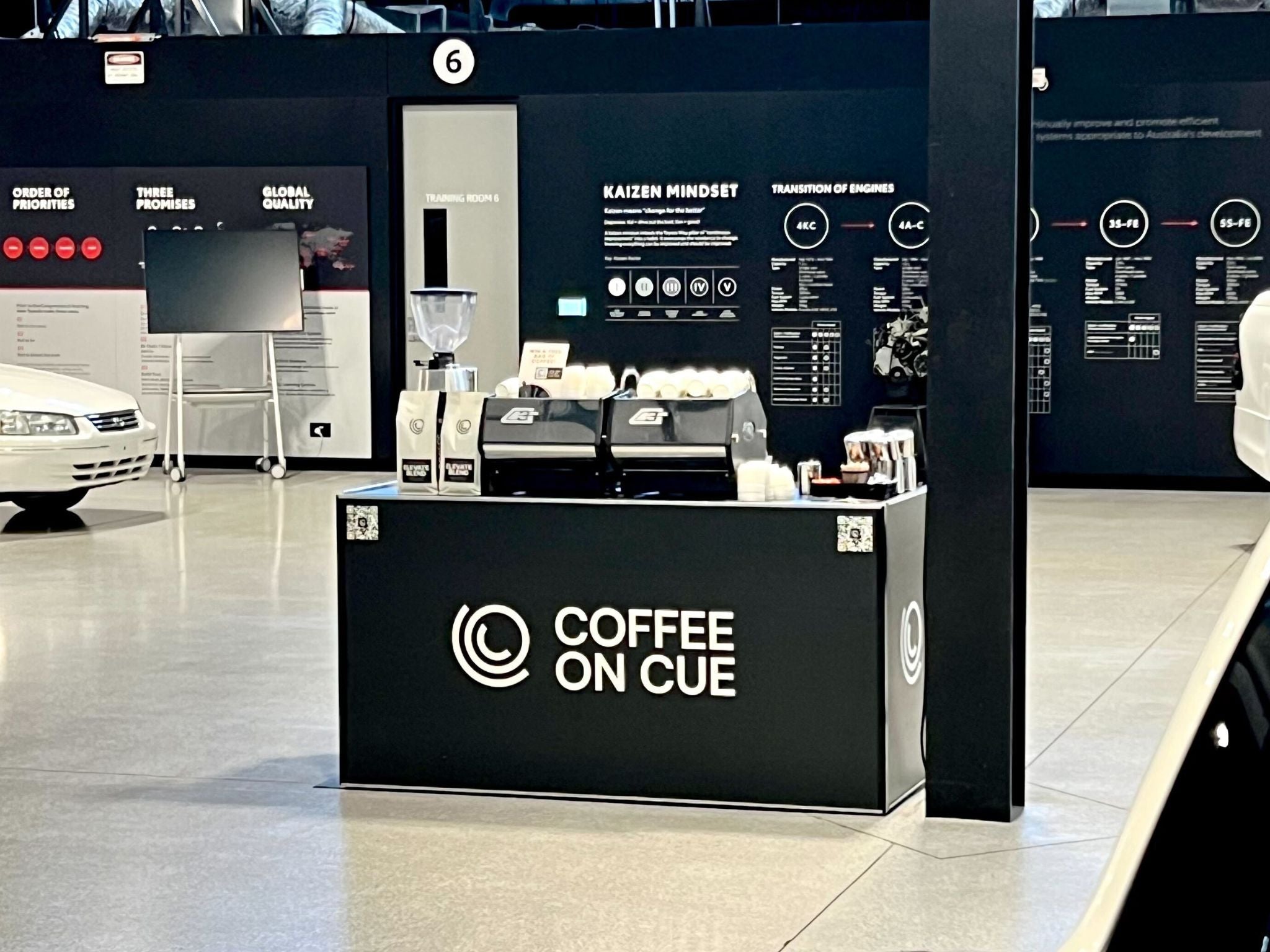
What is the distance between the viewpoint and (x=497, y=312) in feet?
44.4

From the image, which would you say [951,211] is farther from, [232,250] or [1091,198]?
[232,250]

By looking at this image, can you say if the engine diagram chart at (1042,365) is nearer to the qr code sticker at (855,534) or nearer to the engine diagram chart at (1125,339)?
the engine diagram chart at (1125,339)

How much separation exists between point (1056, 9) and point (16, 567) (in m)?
7.94

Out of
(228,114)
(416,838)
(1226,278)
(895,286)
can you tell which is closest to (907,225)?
(895,286)

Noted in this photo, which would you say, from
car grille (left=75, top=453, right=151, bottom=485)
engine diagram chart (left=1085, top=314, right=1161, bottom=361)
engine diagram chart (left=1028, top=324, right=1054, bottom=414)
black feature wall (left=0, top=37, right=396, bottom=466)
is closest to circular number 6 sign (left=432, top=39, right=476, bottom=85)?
black feature wall (left=0, top=37, right=396, bottom=466)

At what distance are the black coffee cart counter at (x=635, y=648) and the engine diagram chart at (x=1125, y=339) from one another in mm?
8205

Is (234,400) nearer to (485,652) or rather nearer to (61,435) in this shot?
(61,435)

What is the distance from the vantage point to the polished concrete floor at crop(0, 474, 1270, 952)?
3.68m

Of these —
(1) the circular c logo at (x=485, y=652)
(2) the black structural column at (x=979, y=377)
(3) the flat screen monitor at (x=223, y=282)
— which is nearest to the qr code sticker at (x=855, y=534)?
(2) the black structural column at (x=979, y=377)

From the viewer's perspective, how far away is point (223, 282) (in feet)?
42.3

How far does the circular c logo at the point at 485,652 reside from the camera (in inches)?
181

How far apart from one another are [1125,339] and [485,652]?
872 cm

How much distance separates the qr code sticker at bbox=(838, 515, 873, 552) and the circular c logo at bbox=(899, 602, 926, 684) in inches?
9.9

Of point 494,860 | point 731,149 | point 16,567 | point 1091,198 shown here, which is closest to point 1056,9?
point 1091,198
